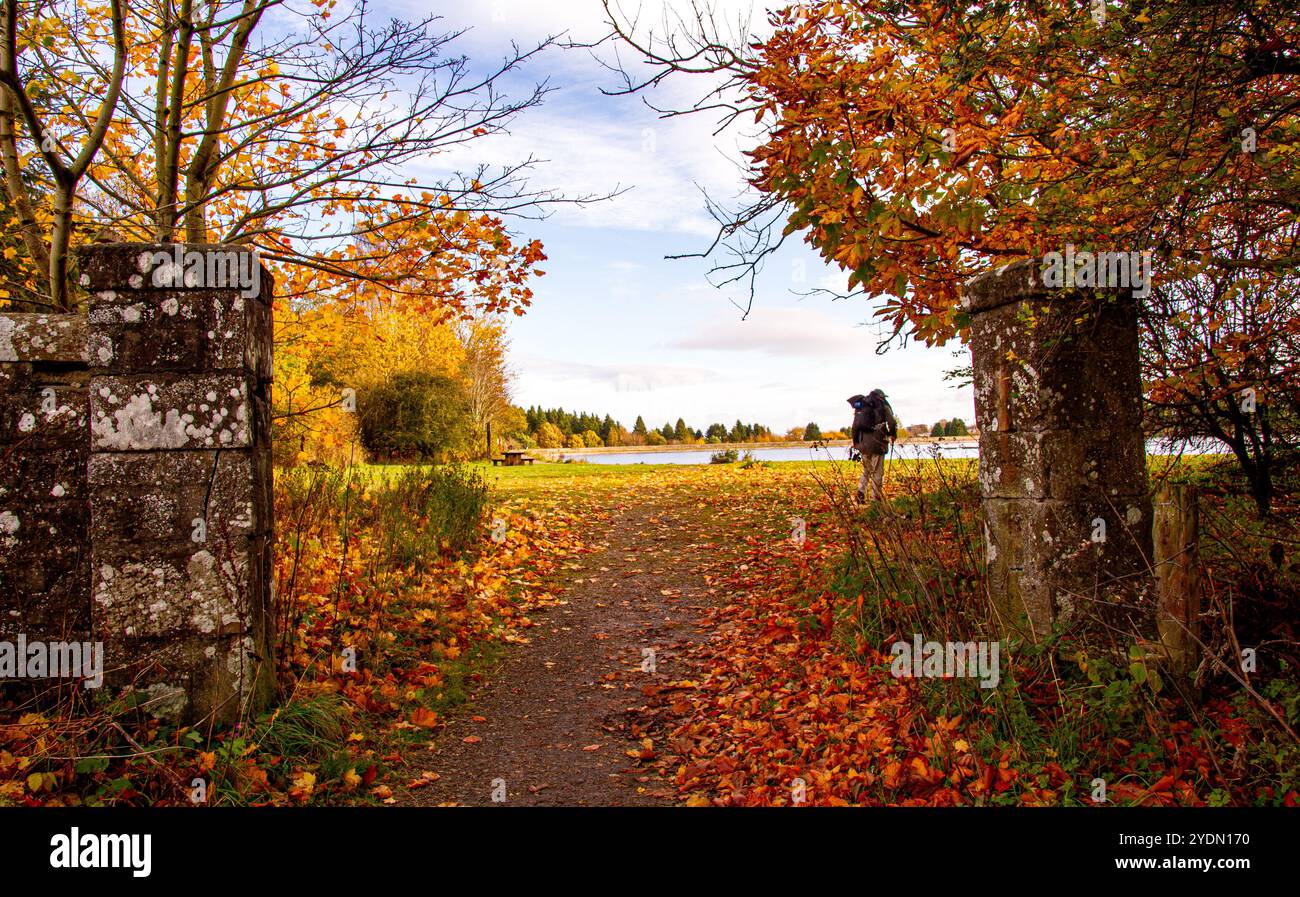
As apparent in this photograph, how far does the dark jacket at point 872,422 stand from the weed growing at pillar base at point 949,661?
5.79 m

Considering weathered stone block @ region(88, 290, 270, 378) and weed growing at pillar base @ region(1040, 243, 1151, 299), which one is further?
weed growing at pillar base @ region(1040, 243, 1151, 299)

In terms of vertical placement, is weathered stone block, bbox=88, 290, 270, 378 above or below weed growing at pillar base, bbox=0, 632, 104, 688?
above

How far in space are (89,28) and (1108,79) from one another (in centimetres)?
845

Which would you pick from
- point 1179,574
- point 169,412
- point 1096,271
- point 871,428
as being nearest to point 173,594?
point 169,412

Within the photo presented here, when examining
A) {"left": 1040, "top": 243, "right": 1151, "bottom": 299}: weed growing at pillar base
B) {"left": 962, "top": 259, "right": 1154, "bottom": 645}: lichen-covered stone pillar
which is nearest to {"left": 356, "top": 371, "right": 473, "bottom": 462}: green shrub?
{"left": 962, "top": 259, "right": 1154, "bottom": 645}: lichen-covered stone pillar

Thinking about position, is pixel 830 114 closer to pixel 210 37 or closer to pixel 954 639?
pixel 954 639

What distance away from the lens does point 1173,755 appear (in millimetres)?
3824

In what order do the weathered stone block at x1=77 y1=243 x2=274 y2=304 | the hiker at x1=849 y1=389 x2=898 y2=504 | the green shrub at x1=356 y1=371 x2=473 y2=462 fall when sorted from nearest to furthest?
1. the weathered stone block at x1=77 y1=243 x2=274 y2=304
2. the hiker at x1=849 y1=389 x2=898 y2=504
3. the green shrub at x1=356 y1=371 x2=473 y2=462

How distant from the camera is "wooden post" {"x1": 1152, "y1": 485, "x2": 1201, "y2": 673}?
13.8 feet

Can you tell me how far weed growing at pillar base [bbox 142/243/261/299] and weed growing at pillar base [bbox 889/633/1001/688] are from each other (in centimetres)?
496

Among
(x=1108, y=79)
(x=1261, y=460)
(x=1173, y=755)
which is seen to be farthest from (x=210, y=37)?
(x=1261, y=460)

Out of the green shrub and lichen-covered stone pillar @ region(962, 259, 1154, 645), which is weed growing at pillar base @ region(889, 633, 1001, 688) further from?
the green shrub
